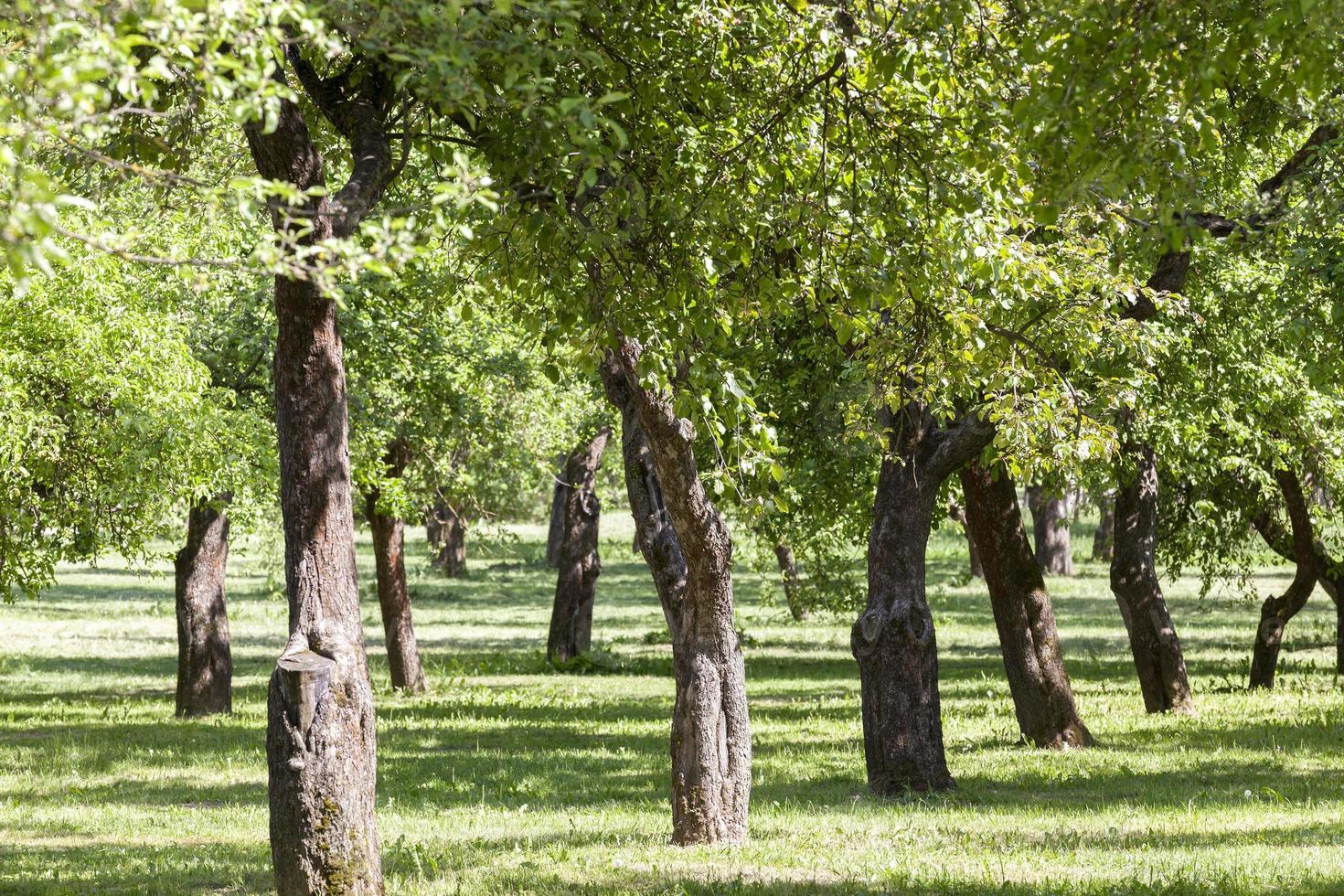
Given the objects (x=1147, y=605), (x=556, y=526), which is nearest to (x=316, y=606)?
(x=1147, y=605)

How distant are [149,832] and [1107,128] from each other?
387 inches

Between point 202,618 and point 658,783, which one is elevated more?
point 202,618

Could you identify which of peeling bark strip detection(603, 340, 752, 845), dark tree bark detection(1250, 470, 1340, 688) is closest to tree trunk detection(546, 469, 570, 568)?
dark tree bark detection(1250, 470, 1340, 688)

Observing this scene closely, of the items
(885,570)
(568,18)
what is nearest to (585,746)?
(885,570)

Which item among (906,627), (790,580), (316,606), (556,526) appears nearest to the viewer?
(316,606)

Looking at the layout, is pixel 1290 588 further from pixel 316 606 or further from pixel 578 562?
pixel 316 606

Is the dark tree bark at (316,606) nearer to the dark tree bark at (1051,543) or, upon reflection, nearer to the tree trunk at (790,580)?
the tree trunk at (790,580)

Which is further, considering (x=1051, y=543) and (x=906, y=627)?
(x=1051, y=543)

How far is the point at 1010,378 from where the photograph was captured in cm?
955

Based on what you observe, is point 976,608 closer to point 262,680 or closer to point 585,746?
point 262,680

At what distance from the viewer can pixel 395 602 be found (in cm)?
2328

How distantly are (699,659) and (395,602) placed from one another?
558 inches

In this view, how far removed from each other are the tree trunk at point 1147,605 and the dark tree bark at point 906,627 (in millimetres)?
6240

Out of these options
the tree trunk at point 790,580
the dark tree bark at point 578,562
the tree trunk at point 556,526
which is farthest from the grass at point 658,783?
the tree trunk at point 556,526
